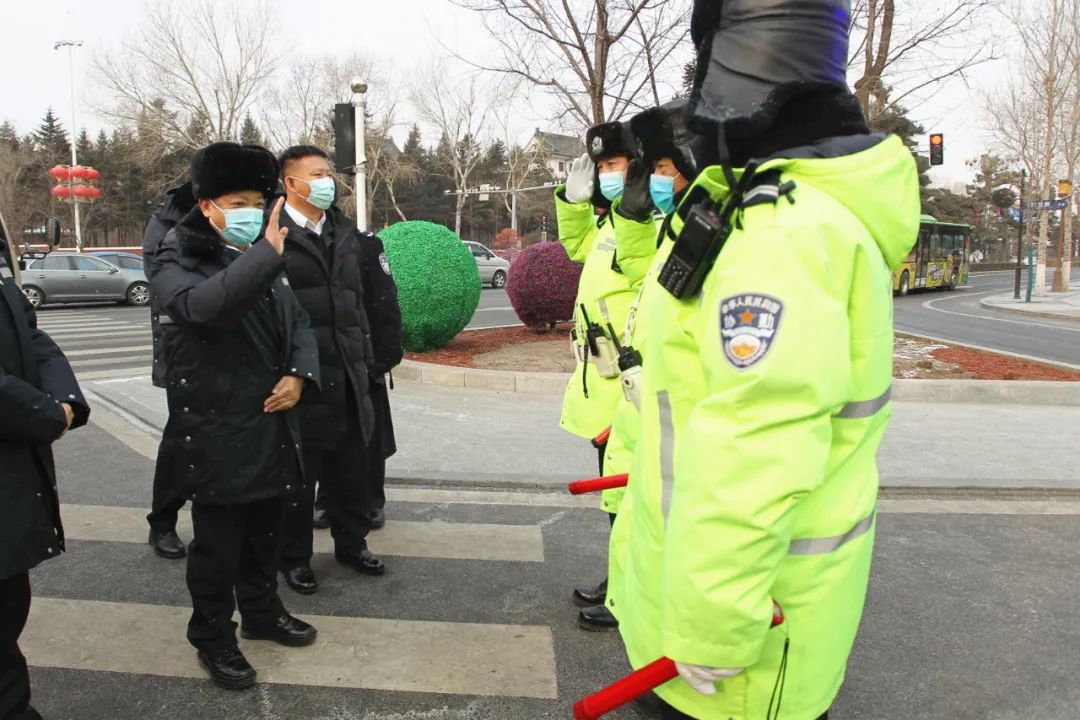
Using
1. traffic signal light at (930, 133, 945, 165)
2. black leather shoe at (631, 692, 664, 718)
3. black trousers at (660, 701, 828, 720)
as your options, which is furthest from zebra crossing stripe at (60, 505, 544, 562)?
traffic signal light at (930, 133, 945, 165)

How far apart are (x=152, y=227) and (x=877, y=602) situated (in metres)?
3.95

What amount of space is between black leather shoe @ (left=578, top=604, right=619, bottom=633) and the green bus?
26.6 meters

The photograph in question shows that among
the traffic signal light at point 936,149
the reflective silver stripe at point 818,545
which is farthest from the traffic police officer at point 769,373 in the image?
the traffic signal light at point 936,149

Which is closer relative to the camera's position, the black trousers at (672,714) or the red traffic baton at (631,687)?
Result: the red traffic baton at (631,687)

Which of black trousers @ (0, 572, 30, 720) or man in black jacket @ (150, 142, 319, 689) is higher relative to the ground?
man in black jacket @ (150, 142, 319, 689)

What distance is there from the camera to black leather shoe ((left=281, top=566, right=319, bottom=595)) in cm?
373

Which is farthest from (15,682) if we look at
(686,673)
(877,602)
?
(877,602)

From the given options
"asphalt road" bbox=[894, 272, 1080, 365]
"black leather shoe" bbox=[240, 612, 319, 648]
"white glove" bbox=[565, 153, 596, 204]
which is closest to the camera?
"black leather shoe" bbox=[240, 612, 319, 648]

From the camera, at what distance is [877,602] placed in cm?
373

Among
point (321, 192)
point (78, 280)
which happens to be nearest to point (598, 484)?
point (321, 192)

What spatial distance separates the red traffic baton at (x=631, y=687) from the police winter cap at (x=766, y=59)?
3.01 ft

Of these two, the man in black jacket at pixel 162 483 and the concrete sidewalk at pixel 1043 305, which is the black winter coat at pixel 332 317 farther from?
the concrete sidewalk at pixel 1043 305

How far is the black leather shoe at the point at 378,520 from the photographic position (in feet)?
14.9

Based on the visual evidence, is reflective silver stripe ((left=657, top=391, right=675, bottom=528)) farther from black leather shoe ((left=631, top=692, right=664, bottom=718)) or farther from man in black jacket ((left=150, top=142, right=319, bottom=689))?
man in black jacket ((left=150, top=142, right=319, bottom=689))
